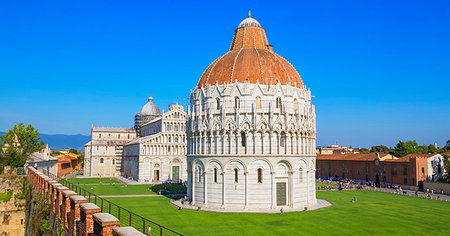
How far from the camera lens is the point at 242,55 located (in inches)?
1929

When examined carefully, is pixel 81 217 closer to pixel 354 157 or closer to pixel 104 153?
pixel 354 157

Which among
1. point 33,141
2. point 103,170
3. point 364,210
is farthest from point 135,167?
point 364,210

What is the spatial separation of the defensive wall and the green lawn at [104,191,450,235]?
17.8 ft

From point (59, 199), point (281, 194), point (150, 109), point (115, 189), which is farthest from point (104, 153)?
point (59, 199)

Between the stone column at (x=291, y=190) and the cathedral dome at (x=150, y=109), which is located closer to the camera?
the stone column at (x=291, y=190)

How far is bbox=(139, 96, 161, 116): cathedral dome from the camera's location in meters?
119

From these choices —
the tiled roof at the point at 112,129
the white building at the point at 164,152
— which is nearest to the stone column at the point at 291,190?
the white building at the point at 164,152

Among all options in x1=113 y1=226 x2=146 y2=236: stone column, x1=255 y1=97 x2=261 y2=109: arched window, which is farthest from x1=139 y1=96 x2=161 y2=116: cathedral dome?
x1=113 y1=226 x2=146 y2=236: stone column

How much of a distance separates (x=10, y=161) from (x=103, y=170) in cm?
4720

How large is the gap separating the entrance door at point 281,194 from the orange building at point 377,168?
1587 inches

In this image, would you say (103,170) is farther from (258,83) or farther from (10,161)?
(258,83)

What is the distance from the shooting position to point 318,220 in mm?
37781

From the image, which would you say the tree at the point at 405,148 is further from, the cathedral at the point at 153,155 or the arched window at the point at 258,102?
the arched window at the point at 258,102

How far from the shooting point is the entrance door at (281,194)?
144 feet
